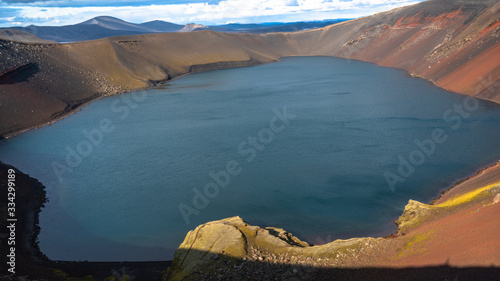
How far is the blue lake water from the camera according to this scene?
69.2 ft

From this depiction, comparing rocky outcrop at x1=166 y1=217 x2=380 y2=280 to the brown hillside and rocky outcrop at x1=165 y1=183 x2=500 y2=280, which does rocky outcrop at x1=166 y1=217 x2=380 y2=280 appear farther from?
the brown hillside

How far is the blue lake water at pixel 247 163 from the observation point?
21.1 m

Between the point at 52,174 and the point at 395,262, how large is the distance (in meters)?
26.5

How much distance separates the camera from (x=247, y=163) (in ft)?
97.7

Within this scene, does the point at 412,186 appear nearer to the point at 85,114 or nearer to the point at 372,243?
the point at 372,243

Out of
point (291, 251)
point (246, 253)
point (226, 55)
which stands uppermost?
point (226, 55)

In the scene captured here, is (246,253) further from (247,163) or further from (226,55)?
(226,55)

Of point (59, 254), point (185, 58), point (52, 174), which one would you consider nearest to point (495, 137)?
point (59, 254)

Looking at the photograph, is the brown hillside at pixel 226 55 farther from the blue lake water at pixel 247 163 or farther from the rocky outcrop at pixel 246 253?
the rocky outcrop at pixel 246 253

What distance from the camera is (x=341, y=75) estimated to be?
7344 cm

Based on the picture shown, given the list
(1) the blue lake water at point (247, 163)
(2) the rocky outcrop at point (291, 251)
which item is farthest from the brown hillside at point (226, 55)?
(2) the rocky outcrop at point (291, 251)

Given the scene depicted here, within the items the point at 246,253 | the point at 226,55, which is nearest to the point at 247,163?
the point at 246,253

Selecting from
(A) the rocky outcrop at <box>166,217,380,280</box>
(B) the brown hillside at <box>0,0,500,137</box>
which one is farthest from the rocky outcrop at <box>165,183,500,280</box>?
(B) the brown hillside at <box>0,0,500,137</box>

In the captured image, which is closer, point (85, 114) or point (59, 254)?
point (59, 254)
